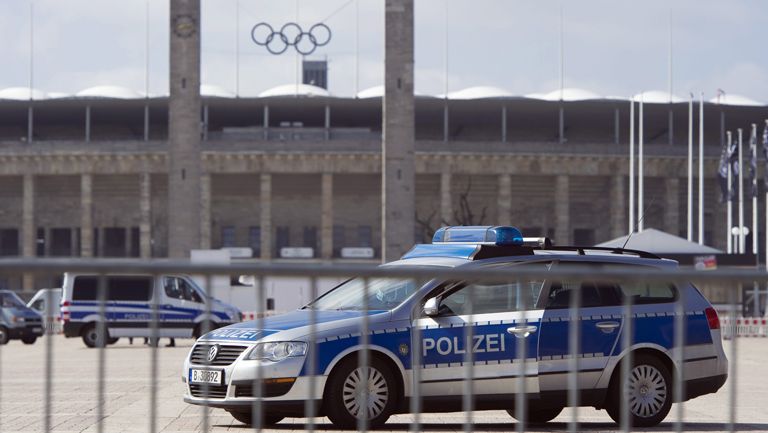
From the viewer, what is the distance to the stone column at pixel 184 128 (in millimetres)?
53375

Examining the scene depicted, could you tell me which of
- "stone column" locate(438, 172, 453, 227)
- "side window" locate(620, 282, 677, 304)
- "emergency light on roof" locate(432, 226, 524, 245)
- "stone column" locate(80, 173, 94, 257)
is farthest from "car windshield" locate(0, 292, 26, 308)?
"stone column" locate(80, 173, 94, 257)

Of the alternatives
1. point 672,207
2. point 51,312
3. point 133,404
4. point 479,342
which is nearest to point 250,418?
point 133,404

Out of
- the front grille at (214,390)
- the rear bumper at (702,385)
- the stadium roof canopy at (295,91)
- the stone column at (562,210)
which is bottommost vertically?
the rear bumper at (702,385)

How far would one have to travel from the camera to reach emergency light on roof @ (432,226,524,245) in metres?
12.0

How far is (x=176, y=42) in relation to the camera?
53438 mm

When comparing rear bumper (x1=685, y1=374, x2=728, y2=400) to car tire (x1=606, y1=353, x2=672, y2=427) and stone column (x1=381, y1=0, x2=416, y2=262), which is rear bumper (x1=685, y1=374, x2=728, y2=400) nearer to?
car tire (x1=606, y1=353, x2=672, y2=427)

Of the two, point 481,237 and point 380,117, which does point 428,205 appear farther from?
point 481,237

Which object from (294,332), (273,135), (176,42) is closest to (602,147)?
(273,135)

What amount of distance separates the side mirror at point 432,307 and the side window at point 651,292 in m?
1.50

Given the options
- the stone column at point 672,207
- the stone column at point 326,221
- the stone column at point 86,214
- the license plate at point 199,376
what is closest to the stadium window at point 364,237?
the stone column at point 326,221

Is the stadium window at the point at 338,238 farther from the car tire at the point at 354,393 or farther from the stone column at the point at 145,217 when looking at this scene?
the car tire at the point at 354,393

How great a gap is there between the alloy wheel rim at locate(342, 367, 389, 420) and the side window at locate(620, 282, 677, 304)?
1.99 metres

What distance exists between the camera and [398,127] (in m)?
54.4

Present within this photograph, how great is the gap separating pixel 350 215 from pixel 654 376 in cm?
6863
